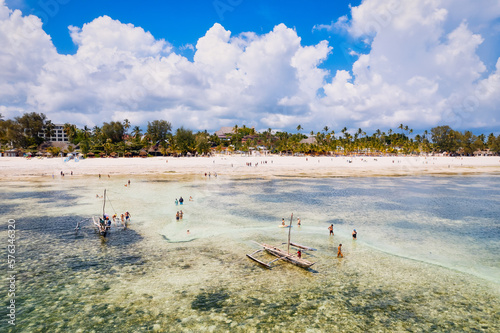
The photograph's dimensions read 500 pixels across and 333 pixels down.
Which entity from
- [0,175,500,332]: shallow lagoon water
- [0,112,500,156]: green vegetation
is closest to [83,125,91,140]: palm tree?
[0,112,500,156]: green vegetation

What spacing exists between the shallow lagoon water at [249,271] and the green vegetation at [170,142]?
278 feet

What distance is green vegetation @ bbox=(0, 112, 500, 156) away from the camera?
116312mm

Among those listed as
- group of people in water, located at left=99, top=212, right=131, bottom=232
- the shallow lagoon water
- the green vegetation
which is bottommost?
the shallow lagoon water

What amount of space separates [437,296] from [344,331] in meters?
7.17

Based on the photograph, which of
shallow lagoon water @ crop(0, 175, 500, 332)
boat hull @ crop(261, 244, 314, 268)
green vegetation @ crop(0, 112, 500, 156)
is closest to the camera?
shallow lagoon water @ crop(0, 175, 500, 332)

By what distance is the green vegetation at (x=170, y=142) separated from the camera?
382 ft

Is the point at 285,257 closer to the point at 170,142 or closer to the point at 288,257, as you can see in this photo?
the point at 288,257

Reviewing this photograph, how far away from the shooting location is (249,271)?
18.9m

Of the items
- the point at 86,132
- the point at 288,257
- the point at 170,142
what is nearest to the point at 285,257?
the point at 288,257

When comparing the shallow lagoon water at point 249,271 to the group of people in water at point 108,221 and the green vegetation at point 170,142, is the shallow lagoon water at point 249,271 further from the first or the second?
the green vegetation at point 170,142

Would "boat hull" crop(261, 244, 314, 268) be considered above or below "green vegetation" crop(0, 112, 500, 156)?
below

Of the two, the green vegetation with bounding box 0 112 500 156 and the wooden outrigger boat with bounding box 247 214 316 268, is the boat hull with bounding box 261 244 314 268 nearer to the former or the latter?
the wooden outrigger boat with bounding box 247 214 316 268

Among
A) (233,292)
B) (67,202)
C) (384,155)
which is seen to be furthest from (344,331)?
(384,155)

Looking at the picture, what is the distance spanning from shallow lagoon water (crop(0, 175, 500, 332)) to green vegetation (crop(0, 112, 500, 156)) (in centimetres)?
8481
